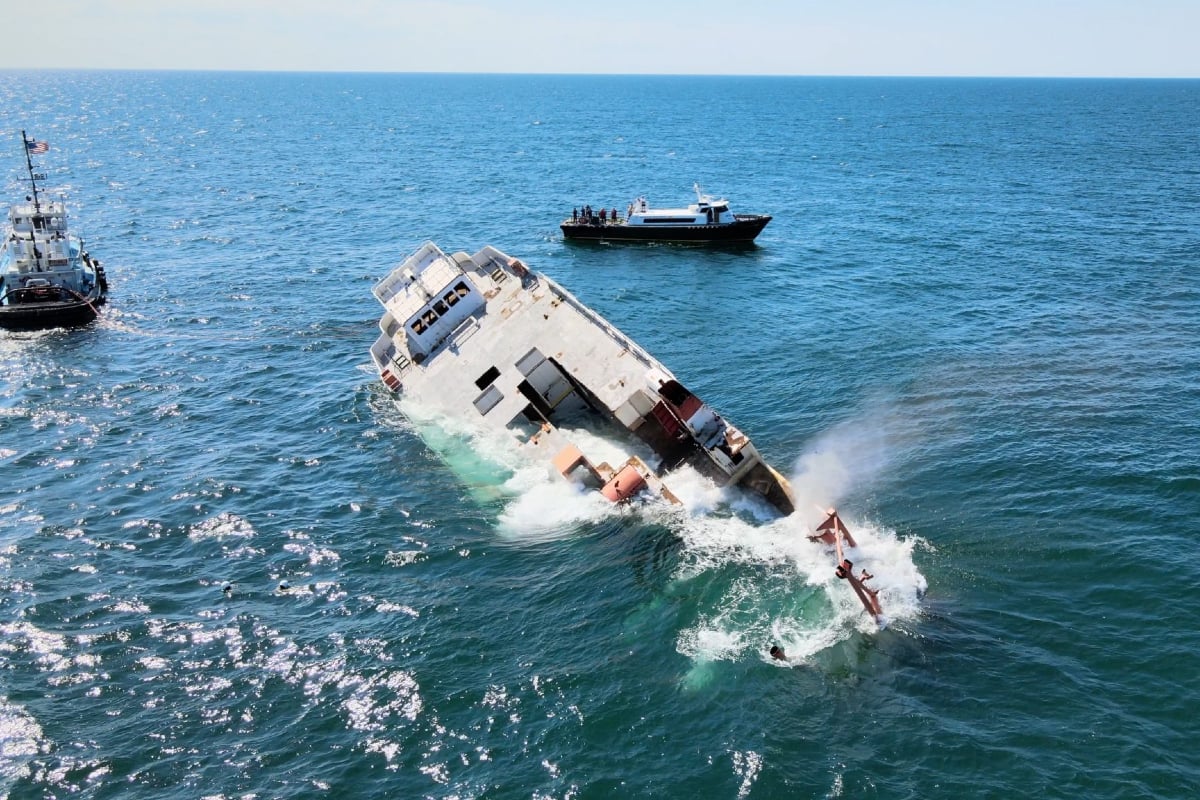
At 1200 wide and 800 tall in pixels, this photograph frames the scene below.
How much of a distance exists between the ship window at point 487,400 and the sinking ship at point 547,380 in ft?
0.20

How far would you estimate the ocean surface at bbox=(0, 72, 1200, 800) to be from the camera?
3103 cm

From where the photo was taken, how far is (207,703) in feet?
111

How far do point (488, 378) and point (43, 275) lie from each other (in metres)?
49.2

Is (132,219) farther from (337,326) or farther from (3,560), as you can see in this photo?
(3,560)

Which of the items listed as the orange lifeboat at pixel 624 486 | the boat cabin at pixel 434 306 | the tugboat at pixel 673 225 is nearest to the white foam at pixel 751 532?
the orange lifeboat at pixel 624 486

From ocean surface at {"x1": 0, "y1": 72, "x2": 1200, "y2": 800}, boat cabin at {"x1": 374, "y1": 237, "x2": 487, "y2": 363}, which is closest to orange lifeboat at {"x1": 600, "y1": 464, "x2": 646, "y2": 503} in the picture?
ocean surface at {"x1": 0, "y1": 72, "x2": 1200, "y2": 800}

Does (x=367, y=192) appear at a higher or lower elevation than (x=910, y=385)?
higher

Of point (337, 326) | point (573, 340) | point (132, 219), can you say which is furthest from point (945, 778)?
point (132, 219)

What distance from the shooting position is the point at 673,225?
10800 cm

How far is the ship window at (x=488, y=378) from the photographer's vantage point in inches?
2163

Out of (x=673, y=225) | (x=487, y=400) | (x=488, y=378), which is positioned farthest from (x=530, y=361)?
(x=673, y=225)

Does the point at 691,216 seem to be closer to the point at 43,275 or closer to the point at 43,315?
the point at 43,275

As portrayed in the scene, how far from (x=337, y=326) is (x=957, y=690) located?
199 feet

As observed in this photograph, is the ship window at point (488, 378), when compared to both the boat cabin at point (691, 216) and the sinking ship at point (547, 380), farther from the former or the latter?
the boat cabin at point (691, 216)
